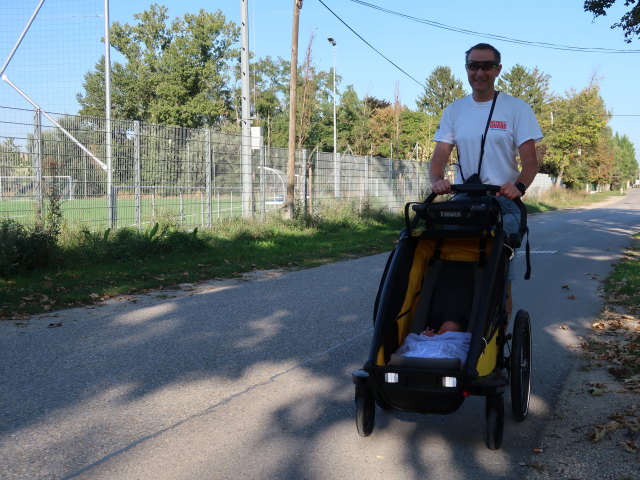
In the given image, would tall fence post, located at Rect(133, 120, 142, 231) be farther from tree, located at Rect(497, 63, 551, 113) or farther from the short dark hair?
tree, located at Rect(497, 63, 551, 113)

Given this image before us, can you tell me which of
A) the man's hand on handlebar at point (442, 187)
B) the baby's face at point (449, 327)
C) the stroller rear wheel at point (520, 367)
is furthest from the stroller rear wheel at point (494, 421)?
the man's hand on handlebar at point (442, 187)

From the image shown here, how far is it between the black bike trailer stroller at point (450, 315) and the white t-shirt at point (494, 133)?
266 mm

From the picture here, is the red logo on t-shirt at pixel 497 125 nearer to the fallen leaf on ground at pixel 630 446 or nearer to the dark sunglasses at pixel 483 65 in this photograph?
the dark sunglasses at pixel 483 65

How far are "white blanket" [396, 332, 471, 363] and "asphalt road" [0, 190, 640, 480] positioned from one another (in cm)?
55

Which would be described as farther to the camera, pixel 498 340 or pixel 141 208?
pixel 141 208

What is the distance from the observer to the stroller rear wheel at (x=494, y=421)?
3668 mm

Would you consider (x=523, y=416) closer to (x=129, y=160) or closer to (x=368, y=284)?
(x=368, y=284)

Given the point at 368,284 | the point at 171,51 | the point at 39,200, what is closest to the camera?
the point at 368,284

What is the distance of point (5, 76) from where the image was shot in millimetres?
15805

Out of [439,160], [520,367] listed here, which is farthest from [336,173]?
[520,367]

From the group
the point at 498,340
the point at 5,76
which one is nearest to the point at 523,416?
the point at 498,340

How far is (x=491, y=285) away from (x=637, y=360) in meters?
2.64

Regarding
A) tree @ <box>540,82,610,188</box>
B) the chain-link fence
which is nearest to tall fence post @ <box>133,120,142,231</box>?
the chain-link fence

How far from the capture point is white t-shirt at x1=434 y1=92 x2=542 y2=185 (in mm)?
4434
